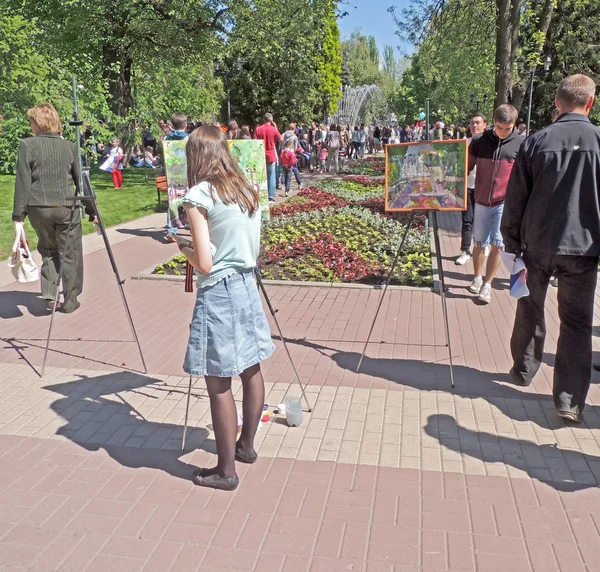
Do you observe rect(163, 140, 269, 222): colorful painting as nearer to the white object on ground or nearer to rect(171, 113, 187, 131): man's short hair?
the white object on ground

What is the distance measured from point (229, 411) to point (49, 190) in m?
3.85

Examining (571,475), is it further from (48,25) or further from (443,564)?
(48,25)

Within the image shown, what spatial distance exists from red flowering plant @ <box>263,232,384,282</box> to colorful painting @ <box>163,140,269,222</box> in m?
1.98

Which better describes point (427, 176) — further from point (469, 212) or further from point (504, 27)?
point (504, 27)

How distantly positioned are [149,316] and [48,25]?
1851 cm

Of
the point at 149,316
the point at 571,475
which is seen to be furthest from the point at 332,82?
the point at 571,475

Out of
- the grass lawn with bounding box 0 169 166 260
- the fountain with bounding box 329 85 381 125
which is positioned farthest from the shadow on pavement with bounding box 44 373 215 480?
the fountain with bounding box 329 85 381 125

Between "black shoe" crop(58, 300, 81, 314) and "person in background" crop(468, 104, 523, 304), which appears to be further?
"black shoe" crop(58, 300, 81, 314)

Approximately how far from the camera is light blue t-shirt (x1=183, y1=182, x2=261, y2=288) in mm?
3027

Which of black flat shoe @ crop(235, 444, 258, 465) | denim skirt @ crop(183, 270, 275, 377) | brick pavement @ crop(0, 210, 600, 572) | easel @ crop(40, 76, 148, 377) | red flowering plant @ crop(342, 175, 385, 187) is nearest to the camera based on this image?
brick pavement @ crop(0, 210, 600, 572)

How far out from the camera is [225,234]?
3117 mm

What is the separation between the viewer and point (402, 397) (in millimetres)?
4578

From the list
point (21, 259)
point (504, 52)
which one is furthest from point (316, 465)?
point (504, 52)

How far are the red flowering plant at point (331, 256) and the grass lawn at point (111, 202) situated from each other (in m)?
4.27
